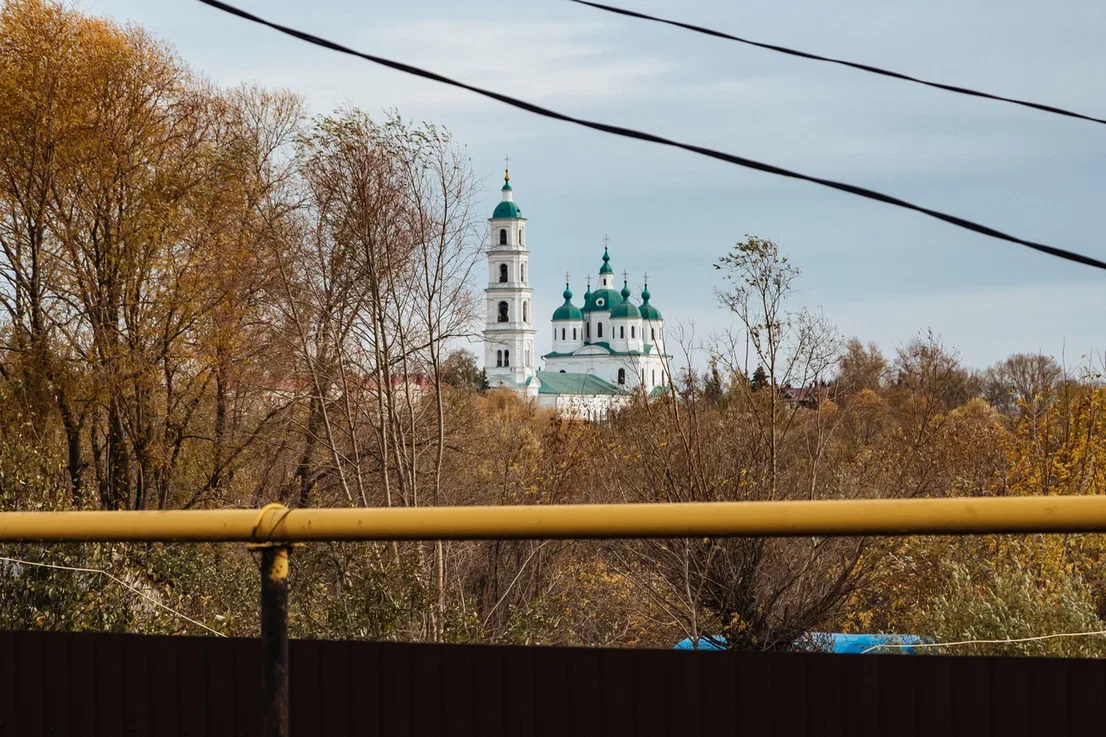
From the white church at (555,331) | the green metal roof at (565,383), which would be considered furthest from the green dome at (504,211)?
the green metal roof at (565,383)

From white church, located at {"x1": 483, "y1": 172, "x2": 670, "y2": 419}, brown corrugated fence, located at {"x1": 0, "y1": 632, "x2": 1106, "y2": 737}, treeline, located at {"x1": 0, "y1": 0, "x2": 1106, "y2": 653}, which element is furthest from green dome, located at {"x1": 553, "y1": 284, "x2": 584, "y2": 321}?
brown corrugated fence, located at {"x1": 0, "y1": 632, "x2": 1106, "y2": 737}

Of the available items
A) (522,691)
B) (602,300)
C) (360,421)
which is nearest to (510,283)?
(602,300)

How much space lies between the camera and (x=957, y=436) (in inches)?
980

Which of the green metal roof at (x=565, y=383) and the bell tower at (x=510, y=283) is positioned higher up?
the bell tower at (x=510, y=283)

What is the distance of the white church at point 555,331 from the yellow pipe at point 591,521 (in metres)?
103

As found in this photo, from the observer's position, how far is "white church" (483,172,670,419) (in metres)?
126

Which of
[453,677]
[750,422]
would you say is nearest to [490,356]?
[750,422]

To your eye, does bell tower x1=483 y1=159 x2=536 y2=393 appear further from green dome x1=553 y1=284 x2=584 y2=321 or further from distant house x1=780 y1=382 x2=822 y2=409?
distant house x1=780 y1=382 x2=822 y2=409

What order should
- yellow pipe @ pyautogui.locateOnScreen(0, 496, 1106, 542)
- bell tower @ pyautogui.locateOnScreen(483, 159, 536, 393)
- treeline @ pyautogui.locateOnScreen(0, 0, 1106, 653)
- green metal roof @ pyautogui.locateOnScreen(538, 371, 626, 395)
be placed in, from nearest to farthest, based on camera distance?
yellow pipe @ pyautogui.locateOnScreen(0, 496, 1106, 542) < treeline @ pyautogui.locateOnScreen(0, 0, 1106, 653) < bell tower @ pyautogui.locateOnScreen(483, 159, 536, 393) < green metal roof @ pyautogui.locateOnScreen(538, 371, 626, 395)

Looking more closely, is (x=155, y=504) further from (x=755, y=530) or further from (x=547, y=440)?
(x=755, y=530)

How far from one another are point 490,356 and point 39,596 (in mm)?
127265

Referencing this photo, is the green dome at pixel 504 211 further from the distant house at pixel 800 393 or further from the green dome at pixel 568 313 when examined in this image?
the distant house at pixel 800 393

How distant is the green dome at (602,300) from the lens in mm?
152750

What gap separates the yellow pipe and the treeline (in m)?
7.26
